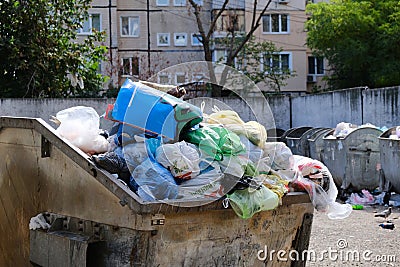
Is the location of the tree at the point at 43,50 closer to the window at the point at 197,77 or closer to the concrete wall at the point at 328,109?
the concrete wall at the point at 328,109

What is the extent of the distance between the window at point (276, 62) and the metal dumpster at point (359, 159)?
20.0m

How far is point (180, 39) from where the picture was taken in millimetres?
35281

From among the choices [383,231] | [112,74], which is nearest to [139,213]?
[383,231]

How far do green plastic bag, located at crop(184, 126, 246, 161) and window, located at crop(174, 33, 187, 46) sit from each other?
31.6 metres

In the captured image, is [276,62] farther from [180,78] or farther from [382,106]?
[180,78]

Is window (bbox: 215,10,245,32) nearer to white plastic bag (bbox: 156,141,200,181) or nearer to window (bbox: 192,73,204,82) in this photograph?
window (bbox: 192,73,204,82)

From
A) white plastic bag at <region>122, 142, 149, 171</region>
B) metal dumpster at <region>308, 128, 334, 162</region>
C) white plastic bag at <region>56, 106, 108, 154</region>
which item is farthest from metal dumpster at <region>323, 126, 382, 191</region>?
white plastic bag at <region>122, 142, 149, 171</region>

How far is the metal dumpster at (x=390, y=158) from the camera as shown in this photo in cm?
1042

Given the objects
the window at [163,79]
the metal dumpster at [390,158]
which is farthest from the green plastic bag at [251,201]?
the metal dumpster at [390,158]

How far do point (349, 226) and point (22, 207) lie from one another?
18.0ft

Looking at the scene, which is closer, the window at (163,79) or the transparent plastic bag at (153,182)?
the transparent plastic bag at (153,182)

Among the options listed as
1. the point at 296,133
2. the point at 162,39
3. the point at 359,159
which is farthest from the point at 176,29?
the point at 359,159

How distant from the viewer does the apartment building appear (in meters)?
34.3

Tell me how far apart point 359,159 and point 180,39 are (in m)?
24.7
